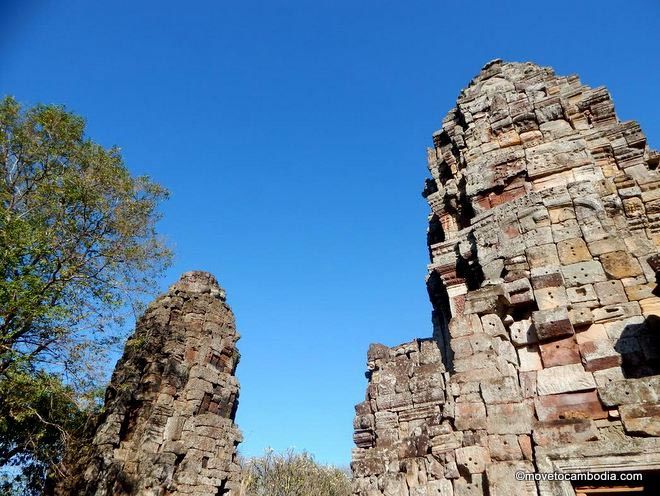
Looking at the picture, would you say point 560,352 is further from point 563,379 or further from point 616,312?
point 616,312

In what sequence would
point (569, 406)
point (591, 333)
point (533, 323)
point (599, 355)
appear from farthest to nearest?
point (533, 323) < point (591, 333) < point (599, 355) < point (569, 406)

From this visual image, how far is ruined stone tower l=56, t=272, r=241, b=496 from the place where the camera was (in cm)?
914

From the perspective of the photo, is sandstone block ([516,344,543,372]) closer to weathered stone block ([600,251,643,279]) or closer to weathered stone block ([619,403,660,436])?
weathered stone block ([619,403,660,436])

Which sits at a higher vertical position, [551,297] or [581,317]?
[551,297]

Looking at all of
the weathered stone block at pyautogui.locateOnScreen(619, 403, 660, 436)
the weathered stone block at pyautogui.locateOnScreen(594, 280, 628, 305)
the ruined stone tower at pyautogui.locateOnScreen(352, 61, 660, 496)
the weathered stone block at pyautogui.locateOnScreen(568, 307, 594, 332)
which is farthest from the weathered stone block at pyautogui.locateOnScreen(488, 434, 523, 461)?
the weathered stone block at pyautogui.locateOnScreen(594, 280, 628, 305)

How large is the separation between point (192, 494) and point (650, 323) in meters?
9.65

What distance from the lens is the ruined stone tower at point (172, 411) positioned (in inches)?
360

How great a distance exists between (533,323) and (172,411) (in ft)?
29.2

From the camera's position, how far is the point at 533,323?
539 cm

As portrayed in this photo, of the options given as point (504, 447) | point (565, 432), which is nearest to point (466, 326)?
point (504, 447)

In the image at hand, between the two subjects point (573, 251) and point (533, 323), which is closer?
point (533, 323)

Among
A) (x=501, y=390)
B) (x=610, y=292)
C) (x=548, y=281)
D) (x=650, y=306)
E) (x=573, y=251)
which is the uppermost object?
(x=573, y=251)

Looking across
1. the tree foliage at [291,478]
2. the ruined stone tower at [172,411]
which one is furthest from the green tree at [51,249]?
the tree foliage at [291,478]

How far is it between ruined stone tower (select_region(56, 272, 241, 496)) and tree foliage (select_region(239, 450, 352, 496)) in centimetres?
1587
